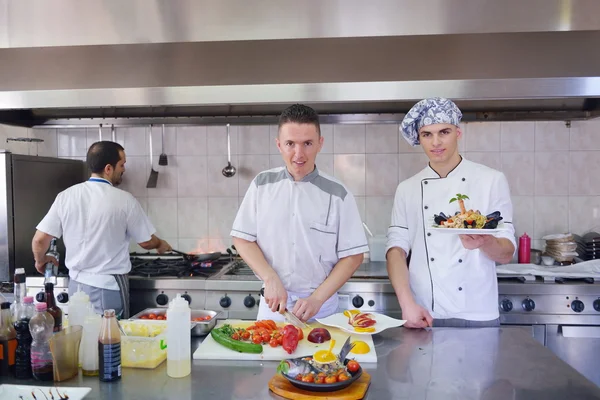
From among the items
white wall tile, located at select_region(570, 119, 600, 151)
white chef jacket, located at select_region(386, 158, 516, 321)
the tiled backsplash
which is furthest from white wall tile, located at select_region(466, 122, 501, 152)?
white chef jacket, located at select_region(386, 158, 516, 321)

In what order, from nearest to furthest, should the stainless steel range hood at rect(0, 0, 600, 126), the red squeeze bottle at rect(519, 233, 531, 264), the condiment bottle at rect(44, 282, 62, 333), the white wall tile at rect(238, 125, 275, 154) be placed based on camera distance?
the stainless steel range hood at rect(0, 0, 600, 126)
the condiment bottle at rect(44, 282, 62, 333)
the red squeeze bottle at rect(519, 233, 531, 264)
the white wall tile at rect(238, 125, 275, 154)

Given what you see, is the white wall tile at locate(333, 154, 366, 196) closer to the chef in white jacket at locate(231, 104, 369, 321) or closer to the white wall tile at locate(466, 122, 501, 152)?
the white wall tile at locate(466, 122, 501, 152)

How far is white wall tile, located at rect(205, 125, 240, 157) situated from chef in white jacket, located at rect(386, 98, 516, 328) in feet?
6.27

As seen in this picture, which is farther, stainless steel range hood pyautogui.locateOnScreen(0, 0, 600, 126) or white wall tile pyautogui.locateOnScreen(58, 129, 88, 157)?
white wall tile pyautogui.locateOnScreen(58, 129, 88, 157)

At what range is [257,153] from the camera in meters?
4.04

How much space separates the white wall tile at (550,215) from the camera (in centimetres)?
382

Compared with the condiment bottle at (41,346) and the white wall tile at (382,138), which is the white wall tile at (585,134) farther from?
the condiment bottle at (41,346)

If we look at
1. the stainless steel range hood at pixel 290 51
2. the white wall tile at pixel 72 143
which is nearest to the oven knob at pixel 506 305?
the stainless steel range hood at pixel 290 51

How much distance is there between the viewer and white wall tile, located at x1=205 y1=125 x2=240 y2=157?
4.05 m

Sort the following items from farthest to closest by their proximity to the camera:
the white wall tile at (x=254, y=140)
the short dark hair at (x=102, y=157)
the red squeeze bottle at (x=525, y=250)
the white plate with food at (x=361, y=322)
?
the white wall tile at (x=254, y=140) < the red squeeze bottle at (x=525, y=250) < the short dark hair at (x=102, y=157) < the white plate with food at (x=361, y=322)

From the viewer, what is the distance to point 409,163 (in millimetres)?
3914

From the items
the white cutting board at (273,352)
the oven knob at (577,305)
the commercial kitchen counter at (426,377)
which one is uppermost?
the white cutting board at (273,352)

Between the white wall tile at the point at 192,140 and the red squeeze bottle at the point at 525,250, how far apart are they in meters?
2.44

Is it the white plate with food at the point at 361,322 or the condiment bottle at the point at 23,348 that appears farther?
the white plate with food at the point at 361,322
